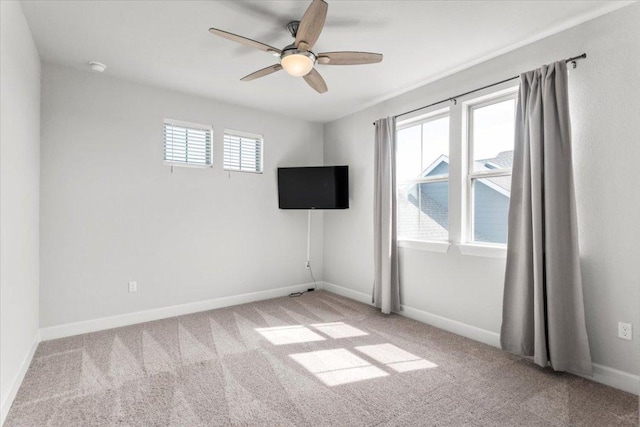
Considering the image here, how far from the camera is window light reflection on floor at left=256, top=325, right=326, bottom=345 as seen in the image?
321 centimetres

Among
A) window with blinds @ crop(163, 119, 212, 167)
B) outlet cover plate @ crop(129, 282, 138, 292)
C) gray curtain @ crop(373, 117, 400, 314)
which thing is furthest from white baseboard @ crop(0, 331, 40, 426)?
gray curtain @ crop(373, 117, 400, 314)

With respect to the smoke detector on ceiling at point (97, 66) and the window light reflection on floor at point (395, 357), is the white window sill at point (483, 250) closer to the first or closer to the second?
the window light reflection on floor at point (395, 357)

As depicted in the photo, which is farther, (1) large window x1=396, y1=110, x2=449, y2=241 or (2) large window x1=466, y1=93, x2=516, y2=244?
(1) large window x1=396, y1=110, x2=449, y2=241

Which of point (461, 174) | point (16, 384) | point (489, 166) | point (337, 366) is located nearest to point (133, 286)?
point (16, 384)

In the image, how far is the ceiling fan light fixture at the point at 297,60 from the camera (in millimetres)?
2379

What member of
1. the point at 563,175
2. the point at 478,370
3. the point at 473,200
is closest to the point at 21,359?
the point at 478,370

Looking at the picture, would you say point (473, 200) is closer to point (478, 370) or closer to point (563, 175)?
point (563, 175)

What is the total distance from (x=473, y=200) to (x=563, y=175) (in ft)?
2.95

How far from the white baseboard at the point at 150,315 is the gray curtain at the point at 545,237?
309cm

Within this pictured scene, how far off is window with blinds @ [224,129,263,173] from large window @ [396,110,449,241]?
1.98 meters

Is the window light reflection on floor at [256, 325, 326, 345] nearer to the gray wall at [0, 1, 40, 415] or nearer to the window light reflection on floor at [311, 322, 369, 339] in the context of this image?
the window light reflection on floor at [311, 322, 369, 339]

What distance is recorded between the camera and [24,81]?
254 centimetres

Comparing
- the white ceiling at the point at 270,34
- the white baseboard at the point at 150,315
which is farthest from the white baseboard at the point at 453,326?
the white ceiling at the point at 270,34

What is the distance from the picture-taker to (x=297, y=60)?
2.40 metres
